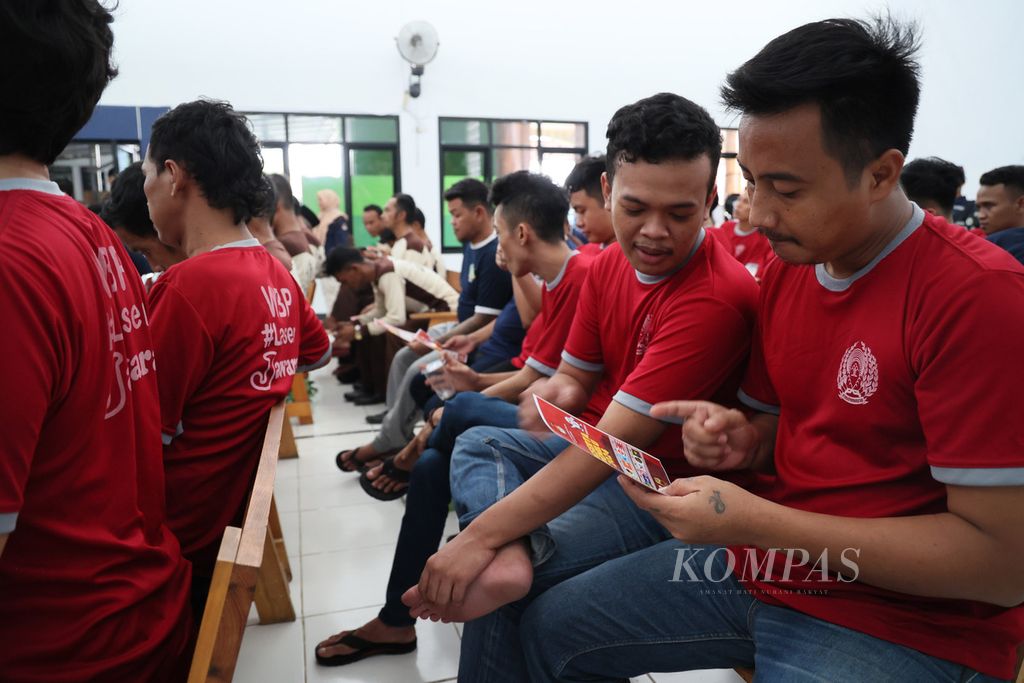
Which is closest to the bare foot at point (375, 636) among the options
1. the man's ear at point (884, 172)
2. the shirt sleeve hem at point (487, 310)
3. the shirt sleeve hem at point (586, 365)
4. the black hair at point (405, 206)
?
the shirt sleeve hem at point (586, 365)

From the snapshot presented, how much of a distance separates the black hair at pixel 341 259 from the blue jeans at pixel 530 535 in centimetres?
317

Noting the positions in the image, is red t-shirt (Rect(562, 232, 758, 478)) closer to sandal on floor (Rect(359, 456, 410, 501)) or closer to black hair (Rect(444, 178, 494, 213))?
sandal on floor (Rect(359, 456, 410, 501))

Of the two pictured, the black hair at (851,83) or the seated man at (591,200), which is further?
the seated man at (591,200)

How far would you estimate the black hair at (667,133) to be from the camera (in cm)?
127

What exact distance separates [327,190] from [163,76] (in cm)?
209

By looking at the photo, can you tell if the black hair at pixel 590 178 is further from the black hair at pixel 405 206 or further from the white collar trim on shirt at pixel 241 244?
the black hair at pixel 405 206

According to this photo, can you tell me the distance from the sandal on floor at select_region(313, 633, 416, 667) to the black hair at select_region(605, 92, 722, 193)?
1358 mm

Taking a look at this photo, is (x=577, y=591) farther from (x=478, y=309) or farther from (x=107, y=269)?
(x=478, y=309)

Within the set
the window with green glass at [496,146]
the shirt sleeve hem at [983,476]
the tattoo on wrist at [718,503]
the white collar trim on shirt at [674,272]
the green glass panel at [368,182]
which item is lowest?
the tattoo on wrist at [718,503]

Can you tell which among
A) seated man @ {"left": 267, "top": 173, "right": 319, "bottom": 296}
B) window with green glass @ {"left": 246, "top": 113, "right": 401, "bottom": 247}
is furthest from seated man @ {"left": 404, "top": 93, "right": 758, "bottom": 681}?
window with green glass @ {"left": 246, "top": 113, "right": 401, "bottom": 247}

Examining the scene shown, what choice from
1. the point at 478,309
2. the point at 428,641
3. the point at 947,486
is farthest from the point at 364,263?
the point at 947,486

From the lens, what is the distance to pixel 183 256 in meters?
1.90

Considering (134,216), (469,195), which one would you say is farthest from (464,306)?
(134,216)

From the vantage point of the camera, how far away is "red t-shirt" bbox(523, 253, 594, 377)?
2.02m
